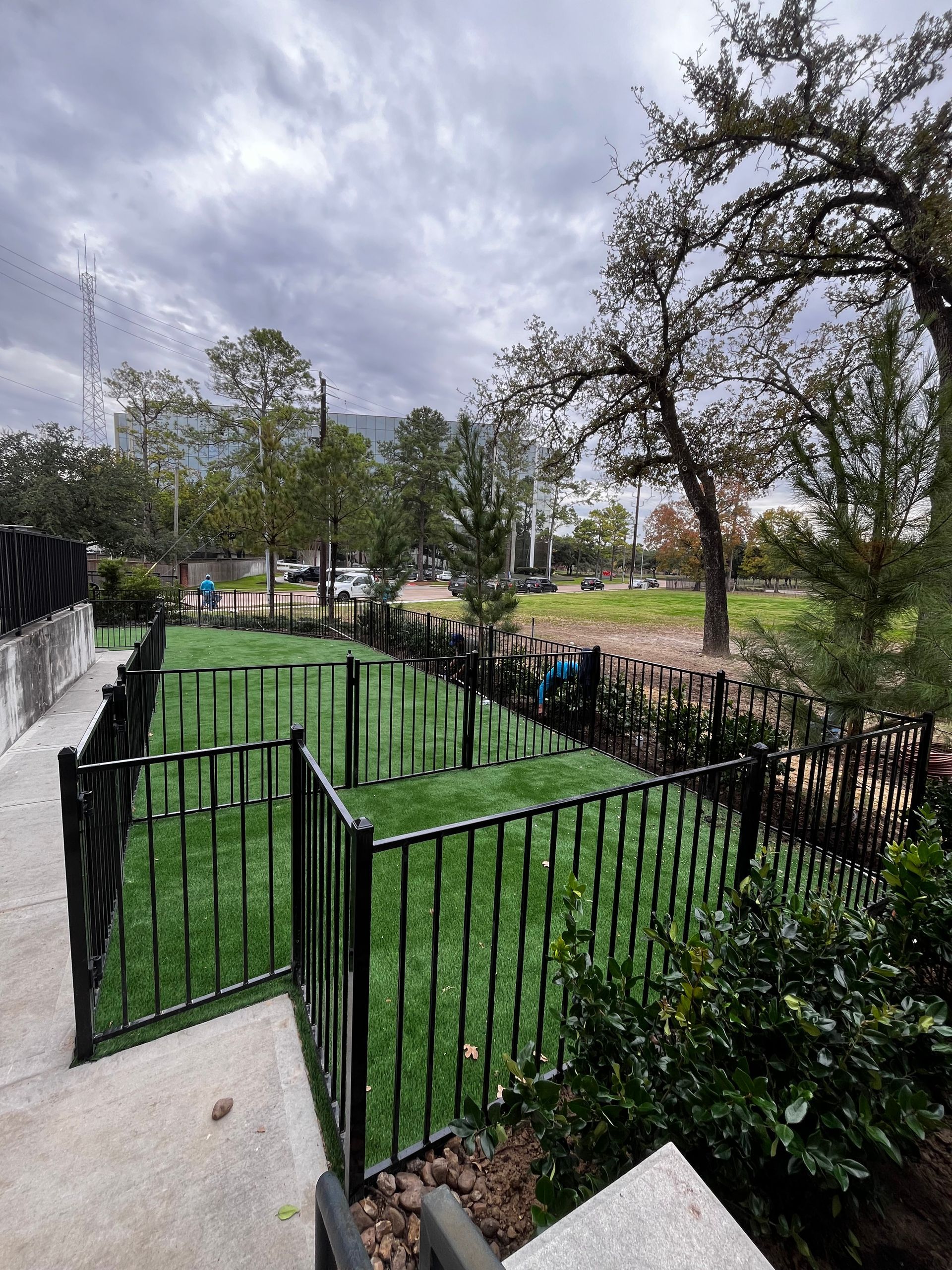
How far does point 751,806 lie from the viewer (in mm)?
2570

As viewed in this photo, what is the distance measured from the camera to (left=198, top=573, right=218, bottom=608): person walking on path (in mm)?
19438

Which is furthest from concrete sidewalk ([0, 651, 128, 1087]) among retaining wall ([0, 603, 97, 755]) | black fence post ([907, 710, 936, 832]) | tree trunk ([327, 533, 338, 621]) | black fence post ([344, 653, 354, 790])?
tree trunk ([327, 533, 338, 621])

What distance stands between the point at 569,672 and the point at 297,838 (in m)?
4.79

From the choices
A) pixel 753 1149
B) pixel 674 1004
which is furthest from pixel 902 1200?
pixel 674 1004

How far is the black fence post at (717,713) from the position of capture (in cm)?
502

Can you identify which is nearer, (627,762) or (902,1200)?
(902,1200)

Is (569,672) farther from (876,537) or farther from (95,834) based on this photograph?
(95,834)

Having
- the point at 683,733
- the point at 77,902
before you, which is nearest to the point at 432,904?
the point at 77,902

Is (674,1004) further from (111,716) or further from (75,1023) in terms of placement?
(111,716)

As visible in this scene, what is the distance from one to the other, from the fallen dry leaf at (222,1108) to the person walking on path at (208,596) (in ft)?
62.5

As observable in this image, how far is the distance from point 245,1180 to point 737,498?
16870 millimetres

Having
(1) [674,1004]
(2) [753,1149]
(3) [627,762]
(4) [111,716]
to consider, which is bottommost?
(3) [627,762]

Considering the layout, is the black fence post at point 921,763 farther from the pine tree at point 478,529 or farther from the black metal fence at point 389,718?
the pine tree at point 478,529

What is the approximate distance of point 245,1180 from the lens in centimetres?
176
